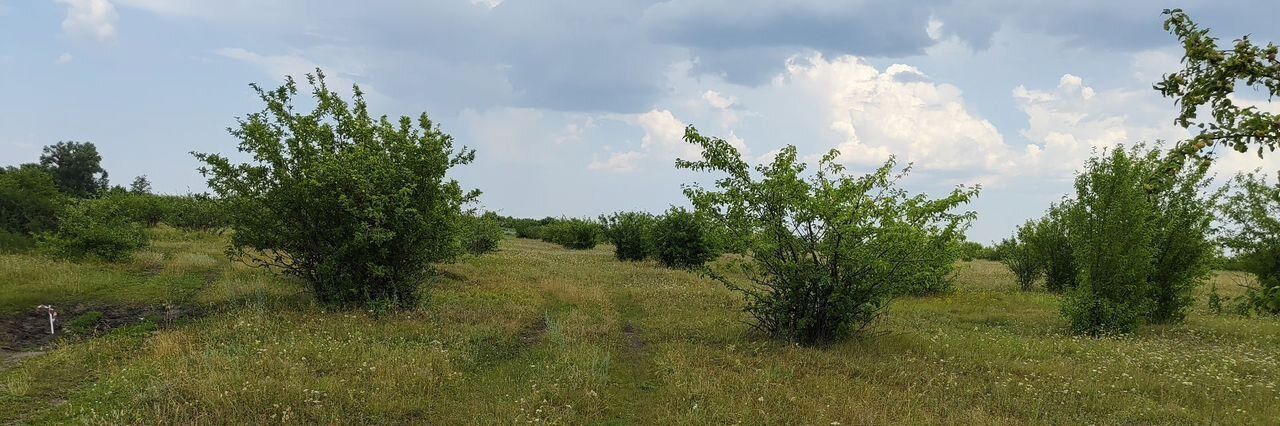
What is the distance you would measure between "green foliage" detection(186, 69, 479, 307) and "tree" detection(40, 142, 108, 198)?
76356 mm

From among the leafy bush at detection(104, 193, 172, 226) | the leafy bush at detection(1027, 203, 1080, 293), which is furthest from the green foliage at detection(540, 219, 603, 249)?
the leafy bush at detection(1027, 203, 1080, 293)

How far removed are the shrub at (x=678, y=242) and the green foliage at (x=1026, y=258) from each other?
16691 millimetres

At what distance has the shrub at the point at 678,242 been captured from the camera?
122 ft

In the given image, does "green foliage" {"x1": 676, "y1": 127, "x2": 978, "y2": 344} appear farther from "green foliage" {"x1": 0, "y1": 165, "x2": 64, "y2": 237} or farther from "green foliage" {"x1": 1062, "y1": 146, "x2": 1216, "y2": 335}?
"green foliage" {"x1": 0, "y1": 165, "x2": 64, "y2": 237}

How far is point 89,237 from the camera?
2300 cm

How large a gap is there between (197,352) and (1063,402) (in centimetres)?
1364

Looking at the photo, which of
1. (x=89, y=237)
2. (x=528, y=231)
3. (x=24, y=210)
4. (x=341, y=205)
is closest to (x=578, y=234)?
(x=528, y=231)

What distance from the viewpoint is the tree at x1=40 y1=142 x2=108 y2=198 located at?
72.4 m

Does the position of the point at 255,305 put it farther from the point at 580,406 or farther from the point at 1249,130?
the point at 1249,130

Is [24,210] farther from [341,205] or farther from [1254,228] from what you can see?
[1254,228]

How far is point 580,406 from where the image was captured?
8.62m

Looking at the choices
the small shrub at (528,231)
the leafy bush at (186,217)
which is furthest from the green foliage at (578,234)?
the leafy bush at (186,217)

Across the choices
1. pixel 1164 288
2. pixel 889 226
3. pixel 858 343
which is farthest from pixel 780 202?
pixel 1164 288

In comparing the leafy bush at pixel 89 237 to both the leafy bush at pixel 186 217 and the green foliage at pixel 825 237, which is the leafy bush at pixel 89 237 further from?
the green foliage at pixel 825 237
